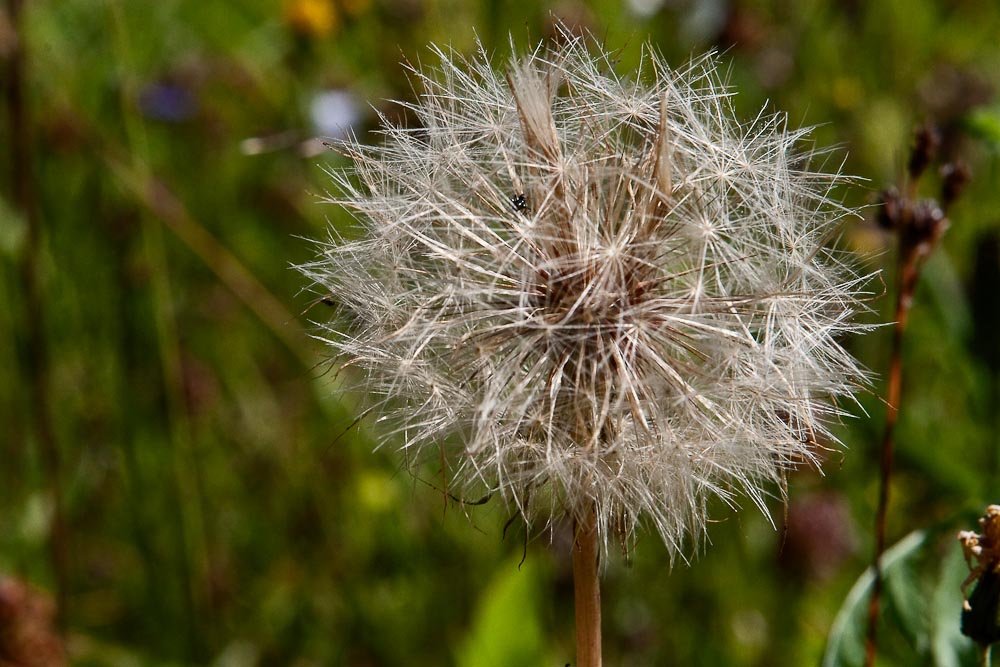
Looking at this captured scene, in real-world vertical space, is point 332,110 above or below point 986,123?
above

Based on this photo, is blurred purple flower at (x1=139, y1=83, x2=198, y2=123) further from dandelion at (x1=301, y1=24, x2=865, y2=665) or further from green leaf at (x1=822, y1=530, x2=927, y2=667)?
green leaf at (x1=822, y1=530, x2=927, y2=667)

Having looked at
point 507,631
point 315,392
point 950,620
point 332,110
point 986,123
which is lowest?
point 950,620

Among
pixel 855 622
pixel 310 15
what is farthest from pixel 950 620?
pixel 310 15

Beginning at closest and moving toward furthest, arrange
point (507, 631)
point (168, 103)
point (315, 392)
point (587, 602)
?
point (587, 602) → point (507, 631) → point (315, 392) → point (168, 103)

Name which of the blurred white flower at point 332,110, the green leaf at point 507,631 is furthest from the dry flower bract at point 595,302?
the blurred white flower at point 332,110

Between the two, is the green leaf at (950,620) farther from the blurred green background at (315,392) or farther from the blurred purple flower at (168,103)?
the blurred purple flower at (168,103)

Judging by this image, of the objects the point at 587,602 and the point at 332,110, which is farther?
the point at 332,110

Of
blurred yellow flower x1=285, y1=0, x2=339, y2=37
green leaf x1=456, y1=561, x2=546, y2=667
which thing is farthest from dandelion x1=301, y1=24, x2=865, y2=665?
blurred yellow flower x1=285, y1=0, x2=339, y2=37

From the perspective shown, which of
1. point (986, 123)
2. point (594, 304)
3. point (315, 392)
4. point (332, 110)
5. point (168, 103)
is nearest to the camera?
point (594, 304)

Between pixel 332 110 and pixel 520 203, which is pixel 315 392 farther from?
pixel 520 203
